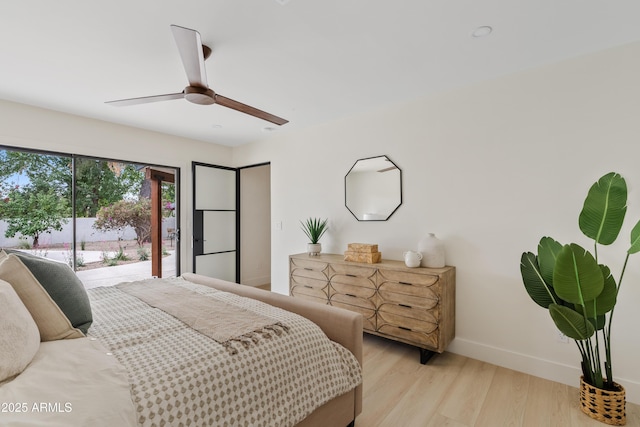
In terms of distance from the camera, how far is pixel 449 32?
6.19 ft

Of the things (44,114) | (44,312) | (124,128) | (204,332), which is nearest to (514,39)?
(204,332)

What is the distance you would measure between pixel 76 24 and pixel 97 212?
2.76m

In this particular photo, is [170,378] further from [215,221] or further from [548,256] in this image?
[215,221]

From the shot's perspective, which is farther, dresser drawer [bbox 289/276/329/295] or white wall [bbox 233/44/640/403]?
dresser drawer [bbox 289/276/329/295]

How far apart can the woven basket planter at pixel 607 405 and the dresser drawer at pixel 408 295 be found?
39.6 inches

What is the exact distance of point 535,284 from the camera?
1.93 meters

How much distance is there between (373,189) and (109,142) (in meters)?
3.25

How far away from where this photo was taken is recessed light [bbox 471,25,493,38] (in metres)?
1.84

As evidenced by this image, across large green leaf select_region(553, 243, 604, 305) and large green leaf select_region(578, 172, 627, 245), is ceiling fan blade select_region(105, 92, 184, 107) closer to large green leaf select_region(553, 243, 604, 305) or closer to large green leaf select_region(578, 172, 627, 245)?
large green leaf select_region(553, 243, 604, 305)

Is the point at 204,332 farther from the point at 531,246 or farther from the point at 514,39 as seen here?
the point at 514,39

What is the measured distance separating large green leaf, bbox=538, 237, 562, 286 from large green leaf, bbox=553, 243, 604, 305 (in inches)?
8.8

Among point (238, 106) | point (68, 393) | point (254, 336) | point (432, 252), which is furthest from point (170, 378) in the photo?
point (432, 252)

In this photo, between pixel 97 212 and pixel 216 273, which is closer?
pixel 97 212

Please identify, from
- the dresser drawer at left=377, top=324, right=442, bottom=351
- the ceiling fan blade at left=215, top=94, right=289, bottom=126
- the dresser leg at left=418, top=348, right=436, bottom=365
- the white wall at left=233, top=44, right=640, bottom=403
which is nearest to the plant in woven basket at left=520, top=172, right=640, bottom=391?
the white wall at left=233, top=44, right=640, bottom=403
